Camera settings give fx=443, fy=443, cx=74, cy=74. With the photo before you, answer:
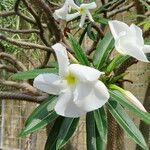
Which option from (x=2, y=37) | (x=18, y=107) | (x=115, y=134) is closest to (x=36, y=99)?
(x=2, y=37)

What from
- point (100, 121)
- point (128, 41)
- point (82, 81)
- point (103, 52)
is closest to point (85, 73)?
point (82, 81)

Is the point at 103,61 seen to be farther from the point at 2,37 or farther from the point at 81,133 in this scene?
the point at 81,133

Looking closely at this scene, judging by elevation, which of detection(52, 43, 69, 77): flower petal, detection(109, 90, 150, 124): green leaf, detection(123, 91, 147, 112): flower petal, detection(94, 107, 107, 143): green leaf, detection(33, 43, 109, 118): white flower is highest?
detection(52, 43, 69, 77): flower petal

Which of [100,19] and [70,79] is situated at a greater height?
[70,79]

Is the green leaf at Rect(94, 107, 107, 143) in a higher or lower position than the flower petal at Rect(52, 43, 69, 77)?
lower

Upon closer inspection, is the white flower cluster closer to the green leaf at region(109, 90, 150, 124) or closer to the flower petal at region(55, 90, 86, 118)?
A: the flower petal at region(55, 90, 86, 118)

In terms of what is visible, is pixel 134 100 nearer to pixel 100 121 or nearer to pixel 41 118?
pixel 100 121

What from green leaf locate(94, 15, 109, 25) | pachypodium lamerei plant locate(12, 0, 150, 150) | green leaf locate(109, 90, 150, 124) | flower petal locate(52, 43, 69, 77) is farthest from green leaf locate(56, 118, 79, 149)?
green leaf locate(94, 15, 109, 25)
